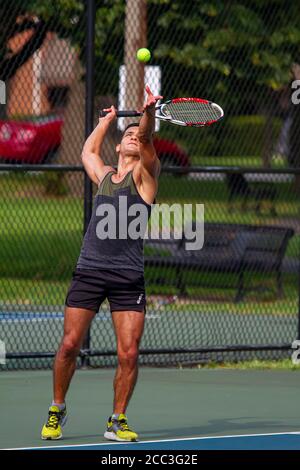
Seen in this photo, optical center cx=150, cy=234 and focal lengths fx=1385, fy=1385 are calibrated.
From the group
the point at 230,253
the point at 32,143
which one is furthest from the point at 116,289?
the point at 32,143

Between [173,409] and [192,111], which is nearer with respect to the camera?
[192,111]

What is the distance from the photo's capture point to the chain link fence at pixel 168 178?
12016mm

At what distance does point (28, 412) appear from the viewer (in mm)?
8680

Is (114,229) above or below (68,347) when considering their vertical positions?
above

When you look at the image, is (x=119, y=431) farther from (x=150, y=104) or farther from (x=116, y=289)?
(x=150, y=104)

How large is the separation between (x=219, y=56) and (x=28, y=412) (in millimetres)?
9278

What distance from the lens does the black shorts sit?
7.72m

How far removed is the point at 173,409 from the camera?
9.02 meters

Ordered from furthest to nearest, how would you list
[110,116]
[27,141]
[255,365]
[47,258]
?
[27,141] → [47,258] → [255,365] → [110,116]

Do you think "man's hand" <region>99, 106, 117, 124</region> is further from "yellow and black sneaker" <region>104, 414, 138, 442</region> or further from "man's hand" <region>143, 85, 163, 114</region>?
"yellow and black sneaker" <region>104, 414, 138, 442</region>

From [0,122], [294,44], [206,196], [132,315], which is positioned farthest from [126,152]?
[206,196]

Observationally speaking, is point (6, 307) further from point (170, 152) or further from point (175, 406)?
point (170, 152)

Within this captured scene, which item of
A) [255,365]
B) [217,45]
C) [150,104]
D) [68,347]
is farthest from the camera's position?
[217,45]

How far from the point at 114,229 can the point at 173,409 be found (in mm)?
1774
